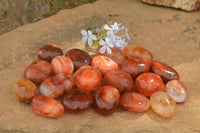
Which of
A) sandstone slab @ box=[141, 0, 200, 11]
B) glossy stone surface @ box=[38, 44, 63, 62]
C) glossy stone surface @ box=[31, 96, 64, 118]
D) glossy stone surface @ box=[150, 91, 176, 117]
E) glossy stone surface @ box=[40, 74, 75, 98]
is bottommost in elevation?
glossy stone surface @ box=[150, 91, 176, 117]

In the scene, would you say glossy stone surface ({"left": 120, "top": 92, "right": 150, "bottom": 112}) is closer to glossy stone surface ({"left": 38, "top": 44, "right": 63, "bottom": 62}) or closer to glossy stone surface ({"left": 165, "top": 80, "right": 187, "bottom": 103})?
glossy stone surface ({"left": 165, "top": 80, "right": 187, "bottom": 103})

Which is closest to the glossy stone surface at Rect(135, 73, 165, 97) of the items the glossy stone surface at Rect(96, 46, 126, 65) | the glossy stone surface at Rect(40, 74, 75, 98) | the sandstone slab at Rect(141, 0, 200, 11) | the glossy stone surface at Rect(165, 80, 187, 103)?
the glossy stone surface at Rect(165, 80, 187, 103)

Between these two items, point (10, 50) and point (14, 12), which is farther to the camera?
point (14, 12)

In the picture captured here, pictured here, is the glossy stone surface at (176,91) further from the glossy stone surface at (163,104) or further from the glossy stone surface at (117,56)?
the glossy stone surface at (117,56)

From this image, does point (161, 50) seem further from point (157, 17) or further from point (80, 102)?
point (80, 102)

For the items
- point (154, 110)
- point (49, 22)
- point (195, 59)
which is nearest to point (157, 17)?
point (195, 59)

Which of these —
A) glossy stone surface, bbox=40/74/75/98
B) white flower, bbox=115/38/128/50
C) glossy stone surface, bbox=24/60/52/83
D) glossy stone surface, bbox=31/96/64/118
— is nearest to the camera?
glossy stone surface, bbox=31/96/64/118

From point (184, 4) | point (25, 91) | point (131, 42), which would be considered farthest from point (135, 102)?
point (184, 4)

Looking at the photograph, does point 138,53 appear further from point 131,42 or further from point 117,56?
point 131,42
